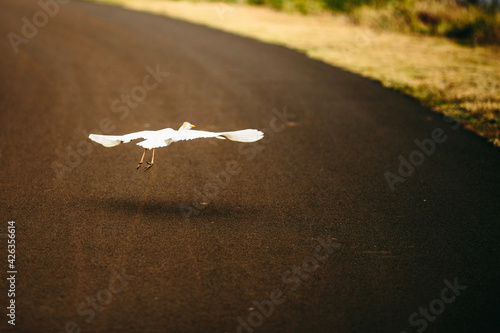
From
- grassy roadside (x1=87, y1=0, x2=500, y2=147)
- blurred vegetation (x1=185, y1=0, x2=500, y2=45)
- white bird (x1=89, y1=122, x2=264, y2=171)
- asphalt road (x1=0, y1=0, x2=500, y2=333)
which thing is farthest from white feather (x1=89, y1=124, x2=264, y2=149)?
blurred vegetation (x1=185, y1=0, x2=500, y2=45)

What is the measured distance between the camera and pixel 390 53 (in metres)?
13.5

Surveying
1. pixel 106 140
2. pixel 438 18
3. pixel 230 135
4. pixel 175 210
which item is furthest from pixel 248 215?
pixel 438 18

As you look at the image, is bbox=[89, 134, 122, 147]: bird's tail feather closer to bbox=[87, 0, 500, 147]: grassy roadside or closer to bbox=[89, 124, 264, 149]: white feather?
bbox=[89, 124, 264, 149]: white feather

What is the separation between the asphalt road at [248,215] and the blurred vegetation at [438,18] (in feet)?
29.0

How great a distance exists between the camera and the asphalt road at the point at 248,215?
125 inches

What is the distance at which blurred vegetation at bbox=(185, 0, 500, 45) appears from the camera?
52.3 feet

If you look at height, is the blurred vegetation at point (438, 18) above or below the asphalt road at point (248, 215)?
above

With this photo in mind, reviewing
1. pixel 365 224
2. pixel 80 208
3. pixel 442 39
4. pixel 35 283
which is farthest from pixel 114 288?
pixel 442 39

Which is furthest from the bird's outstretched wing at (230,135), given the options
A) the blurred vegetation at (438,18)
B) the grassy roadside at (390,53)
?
the blurred vegetation at (438,18)

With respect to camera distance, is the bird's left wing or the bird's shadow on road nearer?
the bird's left wing

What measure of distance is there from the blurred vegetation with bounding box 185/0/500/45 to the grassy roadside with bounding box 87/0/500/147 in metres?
0.59

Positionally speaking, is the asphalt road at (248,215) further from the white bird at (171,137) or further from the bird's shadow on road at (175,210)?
the white bird at (171,137)

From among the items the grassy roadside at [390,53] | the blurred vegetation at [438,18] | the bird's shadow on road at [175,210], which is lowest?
the bird's shadow on road at [175,210]

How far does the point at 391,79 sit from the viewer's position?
10539 millimetres
